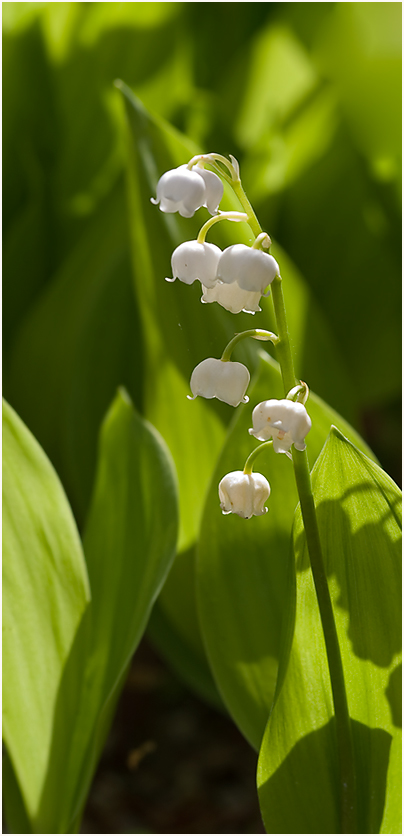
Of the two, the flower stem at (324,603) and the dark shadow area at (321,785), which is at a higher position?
the flower stem at (324,603)

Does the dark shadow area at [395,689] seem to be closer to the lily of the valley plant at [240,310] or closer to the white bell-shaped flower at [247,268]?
the lily of the valley plant at [240,310]

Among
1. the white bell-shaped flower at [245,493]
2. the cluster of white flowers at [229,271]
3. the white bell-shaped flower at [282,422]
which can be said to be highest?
the cluster of white flowers at [229,271]

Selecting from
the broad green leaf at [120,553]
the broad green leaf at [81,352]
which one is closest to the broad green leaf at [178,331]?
the broad green leaf at [120,553]

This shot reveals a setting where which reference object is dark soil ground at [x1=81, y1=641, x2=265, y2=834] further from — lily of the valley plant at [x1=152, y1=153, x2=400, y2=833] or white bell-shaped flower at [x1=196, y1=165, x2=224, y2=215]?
white bell-shaped flower at [x1=196, y1=165, x2=224, y2=215]

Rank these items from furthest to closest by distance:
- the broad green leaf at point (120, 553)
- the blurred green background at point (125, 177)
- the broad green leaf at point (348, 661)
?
1. the blurred green background at point (125, 177)
2. the broad green leaf at point (120, 553)
3. the broad green leaf at point (348, 661)

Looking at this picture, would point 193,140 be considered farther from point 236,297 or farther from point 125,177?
point 236,297

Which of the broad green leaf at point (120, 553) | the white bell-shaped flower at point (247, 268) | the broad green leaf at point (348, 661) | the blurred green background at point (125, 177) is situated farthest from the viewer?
the blurred green background at point (125, 177)

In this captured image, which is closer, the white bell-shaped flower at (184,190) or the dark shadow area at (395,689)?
the white bell-shaped flower at (184,190)
